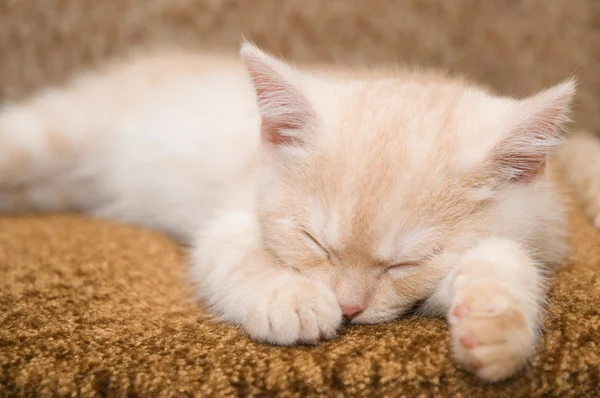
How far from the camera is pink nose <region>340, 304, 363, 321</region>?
0.87 metres

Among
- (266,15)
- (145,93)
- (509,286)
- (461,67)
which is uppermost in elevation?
(266,15)

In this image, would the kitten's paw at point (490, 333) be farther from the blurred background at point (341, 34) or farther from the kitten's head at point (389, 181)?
the blurred background at point (341, 34)

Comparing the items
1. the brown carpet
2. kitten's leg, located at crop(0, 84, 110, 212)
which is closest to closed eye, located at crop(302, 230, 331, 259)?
the brown carpet

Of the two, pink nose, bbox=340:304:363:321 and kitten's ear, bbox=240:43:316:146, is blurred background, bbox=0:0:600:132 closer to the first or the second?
kitten's ear, bbox=240:43:316:146

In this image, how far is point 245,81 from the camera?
1693mm

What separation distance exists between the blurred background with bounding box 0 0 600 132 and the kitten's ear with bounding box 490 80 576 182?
0.94 metres

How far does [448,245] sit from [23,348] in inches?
24.8

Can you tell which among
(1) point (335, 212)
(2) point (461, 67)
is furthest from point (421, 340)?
(2) point (461, 67)

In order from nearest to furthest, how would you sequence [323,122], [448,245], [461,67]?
[448,245] → [323,122] → [461,67]

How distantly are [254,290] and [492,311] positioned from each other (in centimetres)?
38

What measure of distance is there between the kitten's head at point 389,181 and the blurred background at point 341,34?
921mm

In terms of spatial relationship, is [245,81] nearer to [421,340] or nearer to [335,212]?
[335,212]

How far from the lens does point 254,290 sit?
3.15ft

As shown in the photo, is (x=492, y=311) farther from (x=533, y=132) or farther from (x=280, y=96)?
(x=280, y=96)
